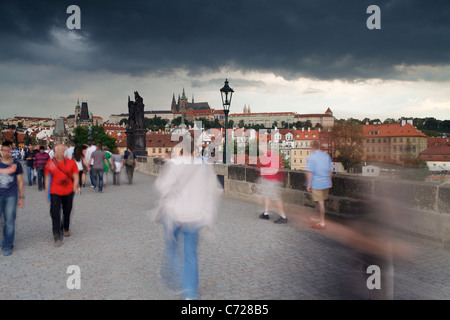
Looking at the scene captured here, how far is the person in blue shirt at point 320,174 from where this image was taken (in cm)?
693

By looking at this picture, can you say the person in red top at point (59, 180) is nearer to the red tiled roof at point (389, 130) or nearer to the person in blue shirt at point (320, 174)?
the person in blue shirt at point (320, 174)

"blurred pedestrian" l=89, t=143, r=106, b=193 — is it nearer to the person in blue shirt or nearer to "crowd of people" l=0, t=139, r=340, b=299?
"crowd of people" l=0, t=139, r=340, b=299

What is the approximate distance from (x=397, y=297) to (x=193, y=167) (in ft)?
7.53

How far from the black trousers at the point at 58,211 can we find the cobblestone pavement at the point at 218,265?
0.21 m

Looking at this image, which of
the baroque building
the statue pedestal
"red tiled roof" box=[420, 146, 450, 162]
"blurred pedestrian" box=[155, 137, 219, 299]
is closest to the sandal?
"red tiled roof" box=[420, 146, 450, 162]

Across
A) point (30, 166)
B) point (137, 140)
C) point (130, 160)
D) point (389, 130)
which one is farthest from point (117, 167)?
point (389, 130)

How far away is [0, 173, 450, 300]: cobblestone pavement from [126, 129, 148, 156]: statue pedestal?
16.6 metres

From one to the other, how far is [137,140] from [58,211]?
18569mm

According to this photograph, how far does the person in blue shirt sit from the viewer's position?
693 cm

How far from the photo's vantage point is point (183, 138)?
12.8 ft

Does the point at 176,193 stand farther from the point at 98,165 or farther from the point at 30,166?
the point at 30,166

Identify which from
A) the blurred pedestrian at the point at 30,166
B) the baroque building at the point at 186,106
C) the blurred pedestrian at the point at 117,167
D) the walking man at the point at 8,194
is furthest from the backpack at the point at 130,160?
the baroque building at the point at 186,106

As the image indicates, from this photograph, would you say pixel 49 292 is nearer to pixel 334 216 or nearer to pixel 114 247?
→ pixel 114 247

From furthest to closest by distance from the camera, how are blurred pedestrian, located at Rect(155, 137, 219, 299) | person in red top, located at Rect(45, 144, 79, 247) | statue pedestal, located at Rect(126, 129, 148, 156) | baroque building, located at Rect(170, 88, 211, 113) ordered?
baroque building, located at Rect(170, 88, 211, 113)
statue pedestal, located at Rect(126, 129, 148, 156)
person in red top, located at Rect(45, 144, 79, 247)
blurred pedestrian, located at Rect(155, 137, 219, 299)
